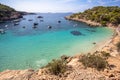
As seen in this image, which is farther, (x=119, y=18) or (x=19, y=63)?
(x=119, y=18)

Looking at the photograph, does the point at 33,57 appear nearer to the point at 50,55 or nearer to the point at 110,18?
the point at 50,55

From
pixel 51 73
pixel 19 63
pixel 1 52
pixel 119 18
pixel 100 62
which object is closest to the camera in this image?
pixel 51 73

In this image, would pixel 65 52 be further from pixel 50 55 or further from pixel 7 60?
pixel 7 60

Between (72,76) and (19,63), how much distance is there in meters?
13.6

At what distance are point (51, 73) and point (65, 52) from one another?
1614 centimetres

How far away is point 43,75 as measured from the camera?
518 inches

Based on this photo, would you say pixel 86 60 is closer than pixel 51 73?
No

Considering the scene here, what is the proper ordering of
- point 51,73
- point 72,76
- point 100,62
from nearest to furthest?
point 72,76 < point 51,73 < point 100,62

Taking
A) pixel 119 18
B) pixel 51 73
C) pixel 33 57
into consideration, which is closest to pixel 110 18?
pixel 119 18

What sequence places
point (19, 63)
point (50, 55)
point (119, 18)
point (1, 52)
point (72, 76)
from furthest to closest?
point (119, 18) → point (1, 52) → point (50, 55) → point (19, 63) → point (72, 76)

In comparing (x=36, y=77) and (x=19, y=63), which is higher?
(x=36, y=77)

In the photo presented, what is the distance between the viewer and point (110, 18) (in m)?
69.8

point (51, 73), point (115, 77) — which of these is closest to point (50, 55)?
point (51, 73)

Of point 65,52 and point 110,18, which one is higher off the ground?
point 110,18
